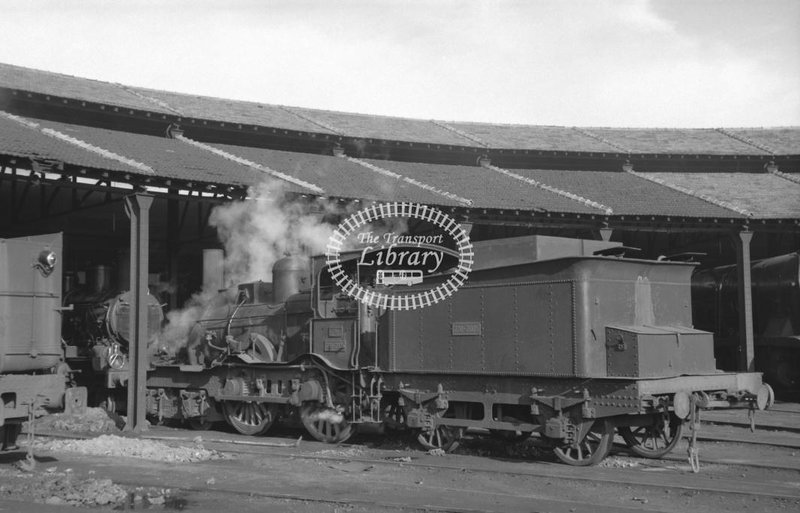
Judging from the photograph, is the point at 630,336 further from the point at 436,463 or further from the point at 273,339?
the point at 273,339

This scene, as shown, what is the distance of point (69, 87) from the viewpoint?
22.1m

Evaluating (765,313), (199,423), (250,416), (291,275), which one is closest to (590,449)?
(291,275)

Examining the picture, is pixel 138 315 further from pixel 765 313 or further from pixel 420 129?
pixel 765 313

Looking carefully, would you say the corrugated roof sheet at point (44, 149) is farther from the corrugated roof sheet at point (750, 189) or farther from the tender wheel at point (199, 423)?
the corrugated roof sheet at point (750, 189)

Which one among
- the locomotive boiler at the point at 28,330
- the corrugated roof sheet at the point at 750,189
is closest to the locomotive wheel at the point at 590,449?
the locomotive boiler at the point at 28,330

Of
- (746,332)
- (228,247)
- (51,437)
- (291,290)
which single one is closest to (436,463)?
(291,290)

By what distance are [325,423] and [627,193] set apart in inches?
527

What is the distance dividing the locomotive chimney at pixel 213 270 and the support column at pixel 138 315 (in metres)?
1.24

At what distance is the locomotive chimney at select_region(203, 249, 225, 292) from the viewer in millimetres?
15789

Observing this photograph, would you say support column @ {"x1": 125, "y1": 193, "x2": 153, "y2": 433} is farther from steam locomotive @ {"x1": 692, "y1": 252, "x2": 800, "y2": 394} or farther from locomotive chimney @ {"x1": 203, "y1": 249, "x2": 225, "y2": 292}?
steam locomotive @ {"x1": 692, "y1": 252, "x2": 800, "y2": 394}

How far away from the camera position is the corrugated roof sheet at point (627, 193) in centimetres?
2138

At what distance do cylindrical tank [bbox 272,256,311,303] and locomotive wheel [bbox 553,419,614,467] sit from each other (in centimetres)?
542

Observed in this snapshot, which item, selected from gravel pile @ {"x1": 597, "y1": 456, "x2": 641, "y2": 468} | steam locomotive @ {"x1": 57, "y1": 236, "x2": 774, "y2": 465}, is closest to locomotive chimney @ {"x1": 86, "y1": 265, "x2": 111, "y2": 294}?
steam locomotive @ {"x1": 57, "y1": 236, "x2": 774, "y2": 465}

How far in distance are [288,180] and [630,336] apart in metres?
11.0
